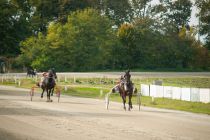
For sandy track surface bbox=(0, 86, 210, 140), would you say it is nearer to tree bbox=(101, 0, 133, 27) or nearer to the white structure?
the white structure

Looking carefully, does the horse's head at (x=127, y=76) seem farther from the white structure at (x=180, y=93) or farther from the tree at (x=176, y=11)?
the tree at (x=176, y=11)

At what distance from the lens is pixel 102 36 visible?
96.4 meters

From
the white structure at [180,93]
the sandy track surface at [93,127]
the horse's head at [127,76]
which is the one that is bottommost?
the sandy track surface at [93,127]

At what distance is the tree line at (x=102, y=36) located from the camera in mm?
93688

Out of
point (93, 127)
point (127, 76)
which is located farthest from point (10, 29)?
point (93, 127)

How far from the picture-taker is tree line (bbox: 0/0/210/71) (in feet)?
307

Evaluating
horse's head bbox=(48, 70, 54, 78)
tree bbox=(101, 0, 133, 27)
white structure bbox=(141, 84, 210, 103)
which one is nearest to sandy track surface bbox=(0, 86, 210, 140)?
horse's head bbox=(48, 70, 54, 78)

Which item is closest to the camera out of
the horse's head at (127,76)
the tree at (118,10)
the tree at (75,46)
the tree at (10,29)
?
the horse's head at (127,76)

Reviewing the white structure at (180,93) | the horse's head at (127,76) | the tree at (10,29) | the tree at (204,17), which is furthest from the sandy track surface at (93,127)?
the tree at (204,17)

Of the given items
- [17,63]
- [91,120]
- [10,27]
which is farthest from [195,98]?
[17,63]

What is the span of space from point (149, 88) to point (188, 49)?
69.0m

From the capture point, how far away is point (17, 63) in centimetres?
9956

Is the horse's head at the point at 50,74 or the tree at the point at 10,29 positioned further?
the tree at the point at 10,29

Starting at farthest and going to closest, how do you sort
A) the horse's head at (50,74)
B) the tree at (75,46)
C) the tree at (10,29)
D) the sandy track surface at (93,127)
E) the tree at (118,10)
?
the tree at (118,10) → the tree at (75,46) → the tree at (10,29) → the horse's head at (50,74) → the sandy track surface at (93,127)
